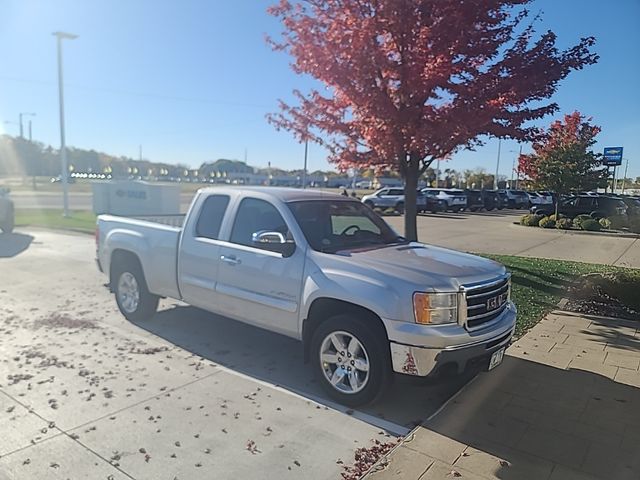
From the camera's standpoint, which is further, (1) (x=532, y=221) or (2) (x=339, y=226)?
(1) (x=532, y=221)

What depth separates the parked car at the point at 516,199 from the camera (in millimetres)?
43844

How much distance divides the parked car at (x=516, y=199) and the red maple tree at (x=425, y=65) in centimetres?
3743

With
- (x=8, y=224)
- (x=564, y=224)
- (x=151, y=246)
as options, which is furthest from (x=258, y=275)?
(x=564, y=224)

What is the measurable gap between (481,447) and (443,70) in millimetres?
5788

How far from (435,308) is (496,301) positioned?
81 centimetres

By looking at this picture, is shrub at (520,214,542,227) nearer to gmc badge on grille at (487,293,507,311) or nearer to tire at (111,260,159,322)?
gmc badge on grille at (487,293,507,311)

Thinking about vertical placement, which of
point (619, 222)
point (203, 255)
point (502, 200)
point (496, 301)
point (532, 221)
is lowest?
point (532, 221)

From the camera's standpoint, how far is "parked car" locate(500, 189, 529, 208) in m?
43.8

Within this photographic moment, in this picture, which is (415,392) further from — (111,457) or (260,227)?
(111,457)

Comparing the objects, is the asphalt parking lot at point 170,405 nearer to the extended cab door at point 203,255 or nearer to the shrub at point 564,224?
the extended cab door at point 203,255

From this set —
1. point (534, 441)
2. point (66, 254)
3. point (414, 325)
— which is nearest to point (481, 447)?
point (534, 441)

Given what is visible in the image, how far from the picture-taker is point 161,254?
599cm

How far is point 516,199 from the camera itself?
4419 cm

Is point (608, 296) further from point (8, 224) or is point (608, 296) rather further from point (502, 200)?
point (502, 200)
